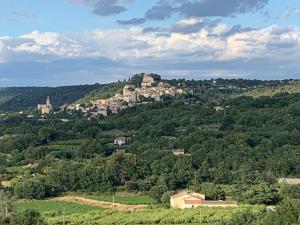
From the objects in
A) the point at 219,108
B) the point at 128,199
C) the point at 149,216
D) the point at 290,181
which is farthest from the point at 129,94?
the point at 149,216

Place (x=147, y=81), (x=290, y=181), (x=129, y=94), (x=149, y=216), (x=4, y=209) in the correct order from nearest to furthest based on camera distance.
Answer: (x=4, y=209) < (x=149, y=216) < (x=290, y=181) < (x=129, y=94) < (x=147, y=81)

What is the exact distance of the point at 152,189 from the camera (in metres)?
57.3

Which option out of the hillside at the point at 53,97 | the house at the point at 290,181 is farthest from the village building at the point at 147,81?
the house at the point at 290,181

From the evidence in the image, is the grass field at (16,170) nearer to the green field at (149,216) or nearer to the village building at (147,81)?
the green field at (149,216)

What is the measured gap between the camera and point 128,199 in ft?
181

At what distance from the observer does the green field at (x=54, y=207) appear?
47.3 metres

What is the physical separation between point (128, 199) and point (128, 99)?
7391cm

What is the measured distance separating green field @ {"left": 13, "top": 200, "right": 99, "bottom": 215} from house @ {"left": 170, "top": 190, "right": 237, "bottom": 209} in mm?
6009

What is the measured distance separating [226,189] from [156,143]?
878 inches

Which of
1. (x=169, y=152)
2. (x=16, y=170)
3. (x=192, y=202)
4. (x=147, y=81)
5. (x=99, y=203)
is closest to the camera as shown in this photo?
(x=192, y=202)

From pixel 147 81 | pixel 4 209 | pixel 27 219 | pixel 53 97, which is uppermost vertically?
pixel 147 81

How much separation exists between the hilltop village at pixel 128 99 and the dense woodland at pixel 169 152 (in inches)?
467

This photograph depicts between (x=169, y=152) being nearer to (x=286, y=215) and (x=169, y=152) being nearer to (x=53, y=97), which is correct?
(x=286, y=215)

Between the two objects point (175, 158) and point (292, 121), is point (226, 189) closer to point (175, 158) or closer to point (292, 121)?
point (175, 158)
